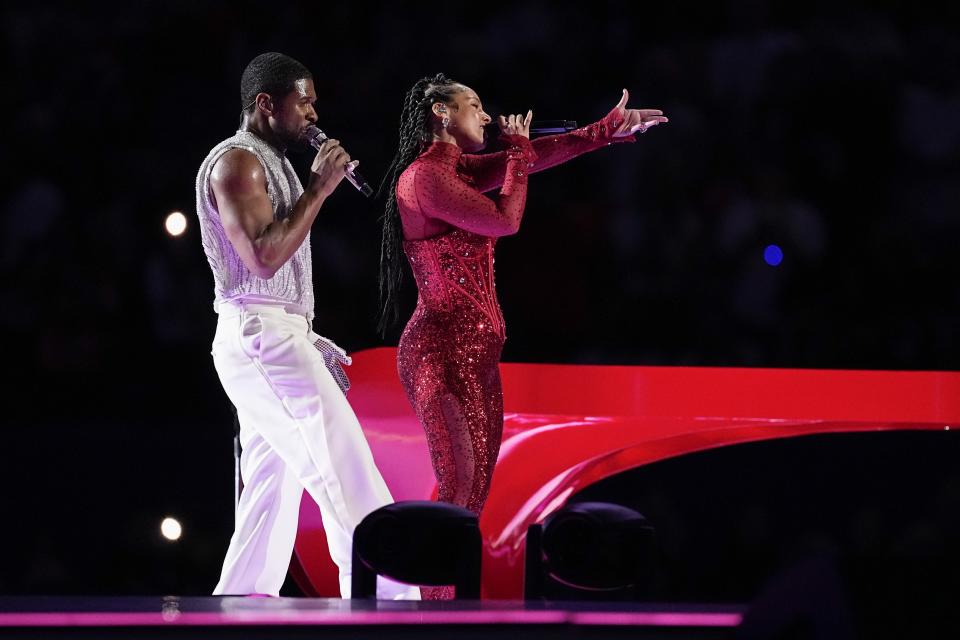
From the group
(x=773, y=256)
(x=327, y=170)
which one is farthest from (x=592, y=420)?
(x=773, y=256)

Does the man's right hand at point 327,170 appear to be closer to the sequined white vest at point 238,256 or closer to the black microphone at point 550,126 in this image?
the sequined white vest at point 238,256

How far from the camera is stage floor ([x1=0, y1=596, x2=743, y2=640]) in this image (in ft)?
3.99

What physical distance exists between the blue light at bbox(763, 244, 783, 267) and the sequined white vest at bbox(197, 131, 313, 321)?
2.81 m

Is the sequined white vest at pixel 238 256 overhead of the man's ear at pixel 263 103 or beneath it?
beneath

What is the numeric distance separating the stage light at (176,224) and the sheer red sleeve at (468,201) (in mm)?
2013

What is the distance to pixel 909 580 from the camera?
41.5 inches

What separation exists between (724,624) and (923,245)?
4379mm

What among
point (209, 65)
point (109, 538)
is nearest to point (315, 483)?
point (109, 538)

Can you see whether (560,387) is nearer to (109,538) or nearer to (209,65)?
(109,538)

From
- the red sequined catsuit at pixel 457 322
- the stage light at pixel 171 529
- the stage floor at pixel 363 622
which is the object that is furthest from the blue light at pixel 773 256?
the stage floor at pixel 363 622

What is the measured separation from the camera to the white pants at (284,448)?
273 centimetres

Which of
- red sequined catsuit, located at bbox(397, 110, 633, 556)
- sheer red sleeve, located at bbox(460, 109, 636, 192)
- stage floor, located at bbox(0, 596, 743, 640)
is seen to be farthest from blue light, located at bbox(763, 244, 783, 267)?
stage floor, located at bbox(0, 596, 743, 640)

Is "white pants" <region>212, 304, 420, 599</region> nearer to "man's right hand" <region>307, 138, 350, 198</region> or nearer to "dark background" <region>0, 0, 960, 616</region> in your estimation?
"man's right hand" <region>307, 138, 350, 198</region>

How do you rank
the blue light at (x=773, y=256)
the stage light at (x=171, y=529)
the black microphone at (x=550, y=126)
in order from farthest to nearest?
the blue light at (x=773, y=256)
the stage light at (x=171, y=529)
the black microphone at (x=550, y=126)
